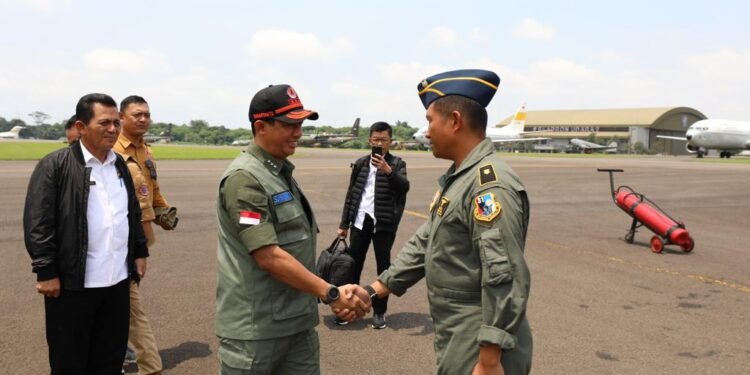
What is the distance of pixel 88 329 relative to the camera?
10.3ft

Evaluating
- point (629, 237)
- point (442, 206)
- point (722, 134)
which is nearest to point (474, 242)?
point (442, 206)

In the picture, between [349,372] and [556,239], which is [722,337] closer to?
[349,372]

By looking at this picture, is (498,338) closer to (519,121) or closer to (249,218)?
(249,218)

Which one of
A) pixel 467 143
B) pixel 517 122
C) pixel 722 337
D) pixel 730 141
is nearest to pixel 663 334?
pixel 722 337

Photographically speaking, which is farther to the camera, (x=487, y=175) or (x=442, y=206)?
(x=442, y=206)

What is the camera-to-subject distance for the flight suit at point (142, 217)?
390 cm

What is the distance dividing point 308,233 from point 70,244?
1.41 m

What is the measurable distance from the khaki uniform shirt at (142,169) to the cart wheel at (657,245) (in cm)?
820

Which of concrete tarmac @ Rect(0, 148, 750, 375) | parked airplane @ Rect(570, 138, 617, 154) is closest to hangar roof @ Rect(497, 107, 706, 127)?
parked airplane @ Rect(570, 138, 617, 154)

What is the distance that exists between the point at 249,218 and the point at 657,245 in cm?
870

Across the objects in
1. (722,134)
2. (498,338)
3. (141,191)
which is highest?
(722,134)

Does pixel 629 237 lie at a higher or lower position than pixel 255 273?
lower

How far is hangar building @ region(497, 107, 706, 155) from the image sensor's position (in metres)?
88.4

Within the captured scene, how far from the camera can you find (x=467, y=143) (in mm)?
2436
